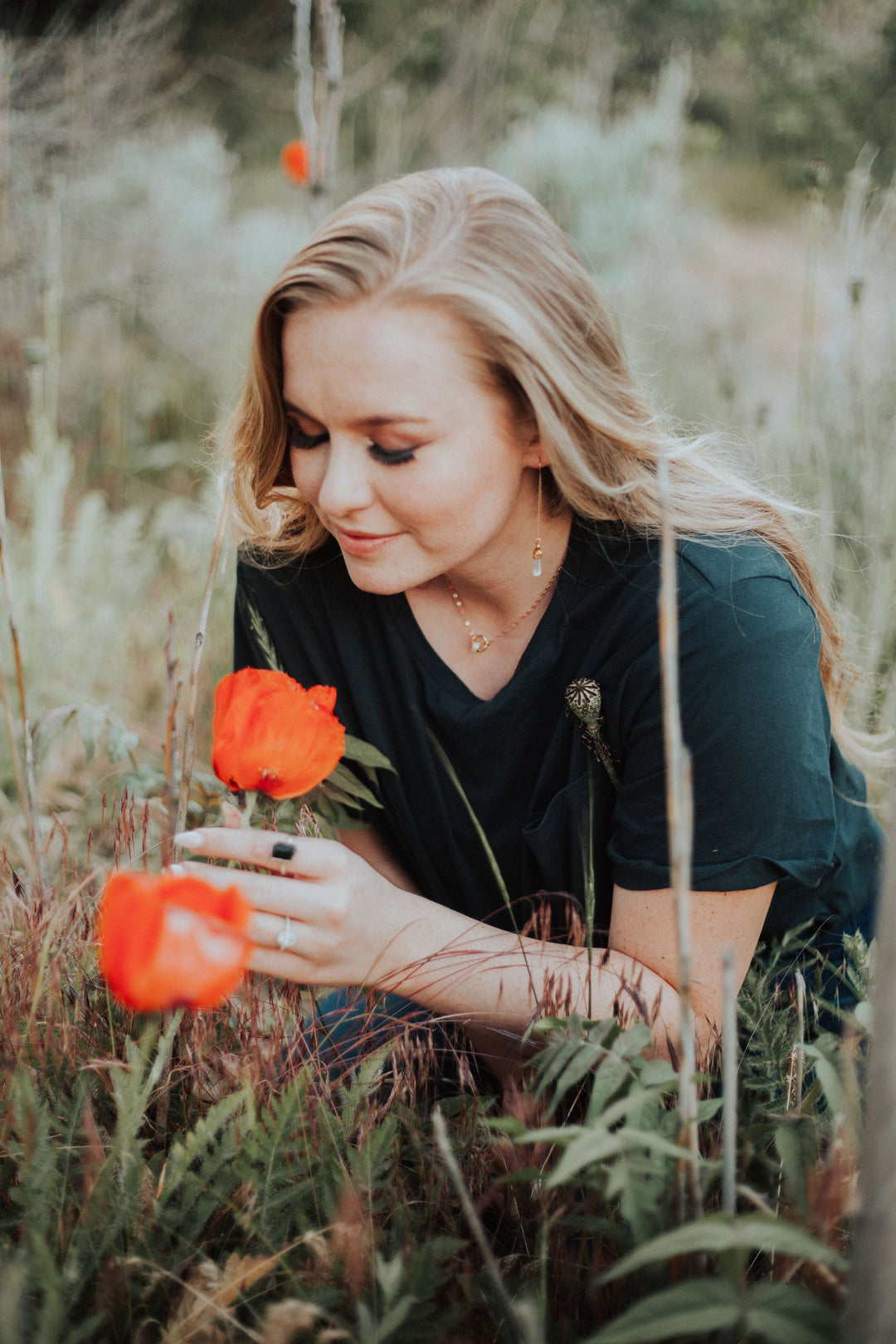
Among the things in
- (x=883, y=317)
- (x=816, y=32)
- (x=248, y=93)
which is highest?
(x=816, y=32)

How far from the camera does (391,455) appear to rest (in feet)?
3.63

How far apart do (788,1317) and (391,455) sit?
2.91 ft

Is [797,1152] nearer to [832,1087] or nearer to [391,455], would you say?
[832,1087]

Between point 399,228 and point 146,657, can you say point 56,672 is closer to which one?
point 146,657

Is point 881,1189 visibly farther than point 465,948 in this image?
No

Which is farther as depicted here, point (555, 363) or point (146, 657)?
point (146, 657)

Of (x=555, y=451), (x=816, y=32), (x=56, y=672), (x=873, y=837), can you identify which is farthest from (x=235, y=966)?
(x=816, y=32)

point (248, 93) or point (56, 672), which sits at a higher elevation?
point (248, 93)

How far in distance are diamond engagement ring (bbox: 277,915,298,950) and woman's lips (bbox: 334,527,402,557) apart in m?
0.51

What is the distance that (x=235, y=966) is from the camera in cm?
57

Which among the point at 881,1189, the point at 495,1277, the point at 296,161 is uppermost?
the point at 296,161

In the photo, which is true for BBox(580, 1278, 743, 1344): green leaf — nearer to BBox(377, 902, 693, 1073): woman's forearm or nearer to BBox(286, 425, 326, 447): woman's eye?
BBox(377, 902, 693, 1073): woman's forearm

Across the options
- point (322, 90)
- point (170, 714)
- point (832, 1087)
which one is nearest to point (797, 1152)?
point (832, 1087)

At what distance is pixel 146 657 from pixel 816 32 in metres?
12.5
